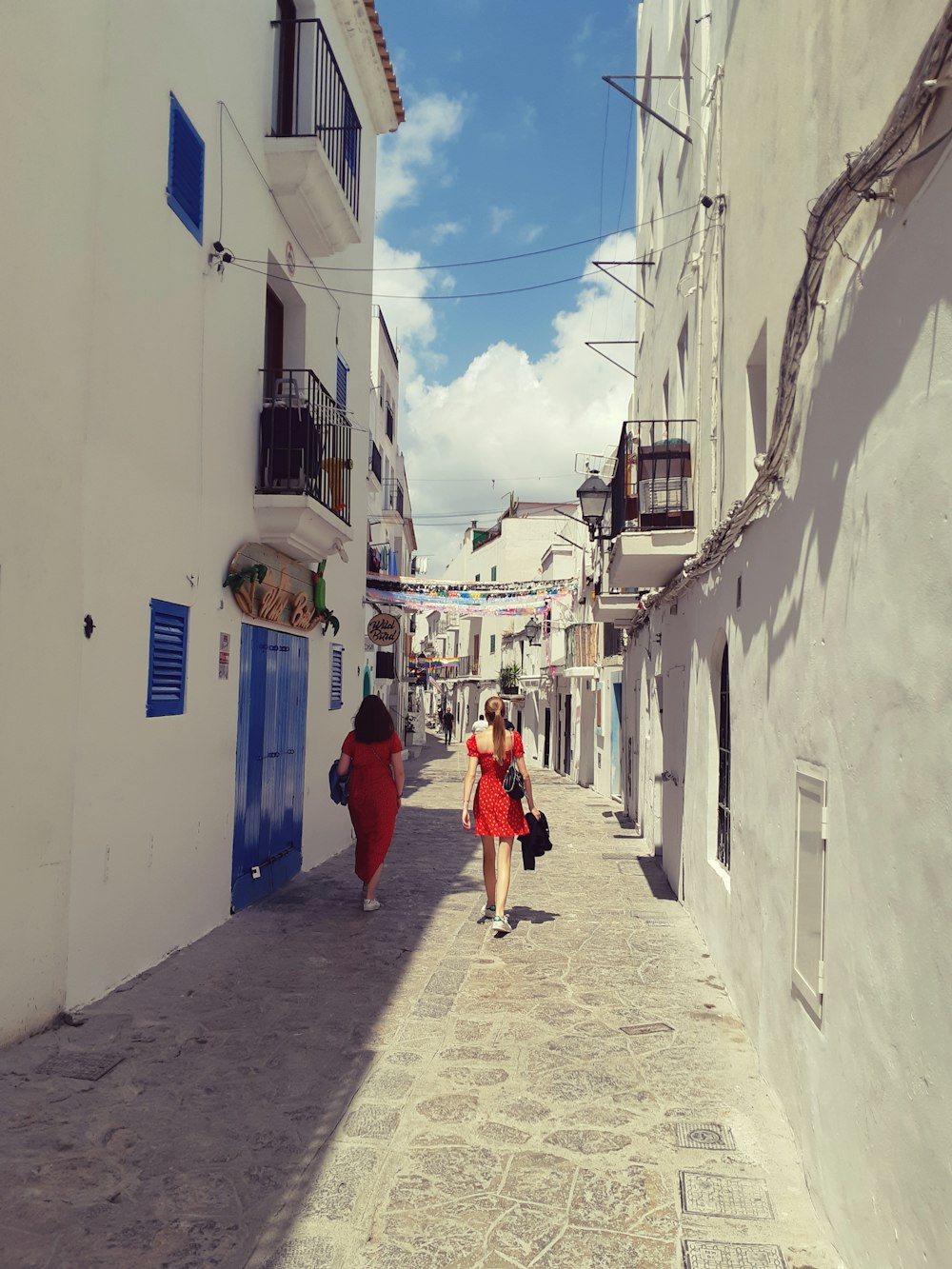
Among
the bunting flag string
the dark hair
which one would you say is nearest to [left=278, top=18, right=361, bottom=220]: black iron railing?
the dark hair

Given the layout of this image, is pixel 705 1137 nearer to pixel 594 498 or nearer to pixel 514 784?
pixel 514 784

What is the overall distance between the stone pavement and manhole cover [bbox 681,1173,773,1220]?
0.04 ft

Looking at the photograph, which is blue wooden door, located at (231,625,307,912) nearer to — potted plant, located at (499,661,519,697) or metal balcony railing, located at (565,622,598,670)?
metal balcony railing, located at (565,622,598,670)

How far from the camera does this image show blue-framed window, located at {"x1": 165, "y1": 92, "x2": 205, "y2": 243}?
7242 mm

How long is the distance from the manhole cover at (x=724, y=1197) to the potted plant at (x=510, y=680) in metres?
41.2

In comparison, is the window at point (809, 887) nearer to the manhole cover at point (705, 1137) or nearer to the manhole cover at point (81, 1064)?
the manhole cover at point (705, 1137)

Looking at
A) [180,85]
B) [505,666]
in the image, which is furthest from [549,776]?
[180,85]

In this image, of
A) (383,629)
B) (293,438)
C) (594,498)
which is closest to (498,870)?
(293,438)

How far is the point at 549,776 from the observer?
1266 inches

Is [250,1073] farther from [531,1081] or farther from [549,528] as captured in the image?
[549,528]

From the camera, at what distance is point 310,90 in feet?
33.0

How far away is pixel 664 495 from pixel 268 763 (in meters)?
4.58

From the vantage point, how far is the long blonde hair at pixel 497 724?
8742mm

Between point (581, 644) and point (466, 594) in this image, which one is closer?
point (466, 594)
